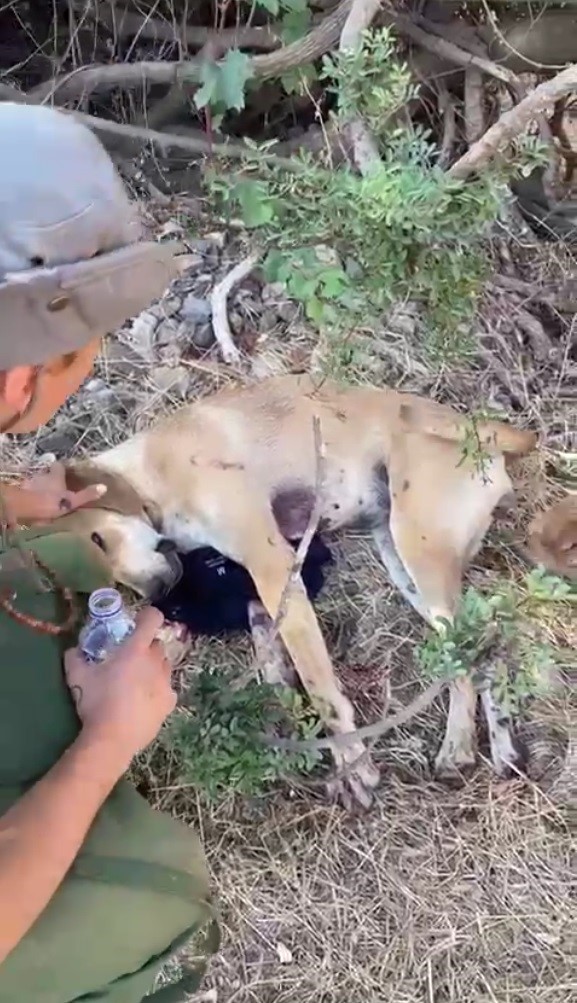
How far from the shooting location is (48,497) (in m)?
2.31

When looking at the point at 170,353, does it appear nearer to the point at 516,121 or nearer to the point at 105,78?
the point at 105,78

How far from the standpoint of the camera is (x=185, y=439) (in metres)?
2.88

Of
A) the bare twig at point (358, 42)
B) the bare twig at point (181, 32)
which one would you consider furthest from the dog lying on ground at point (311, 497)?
the bare twig at point (181, 32)

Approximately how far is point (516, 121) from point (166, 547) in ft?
4.33

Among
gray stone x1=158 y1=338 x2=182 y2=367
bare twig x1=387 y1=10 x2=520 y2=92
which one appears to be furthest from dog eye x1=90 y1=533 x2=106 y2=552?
bare twig x1=387 y1=10 x2=520 y2=92

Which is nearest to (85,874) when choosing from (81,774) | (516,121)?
(81,774)

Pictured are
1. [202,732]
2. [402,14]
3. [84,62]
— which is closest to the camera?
[202,732]

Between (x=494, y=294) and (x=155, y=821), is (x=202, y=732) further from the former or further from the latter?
(x=494, y=294)

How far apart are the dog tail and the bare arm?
1.45 metres

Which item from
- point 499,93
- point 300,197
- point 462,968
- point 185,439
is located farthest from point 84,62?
point 462,968

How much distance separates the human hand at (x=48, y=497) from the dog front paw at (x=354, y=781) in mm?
851

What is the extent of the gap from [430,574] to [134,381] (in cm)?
129

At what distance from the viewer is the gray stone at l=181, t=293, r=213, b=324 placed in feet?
11.5

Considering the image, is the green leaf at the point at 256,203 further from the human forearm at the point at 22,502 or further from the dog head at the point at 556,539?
the dog head at the point at 556,539
